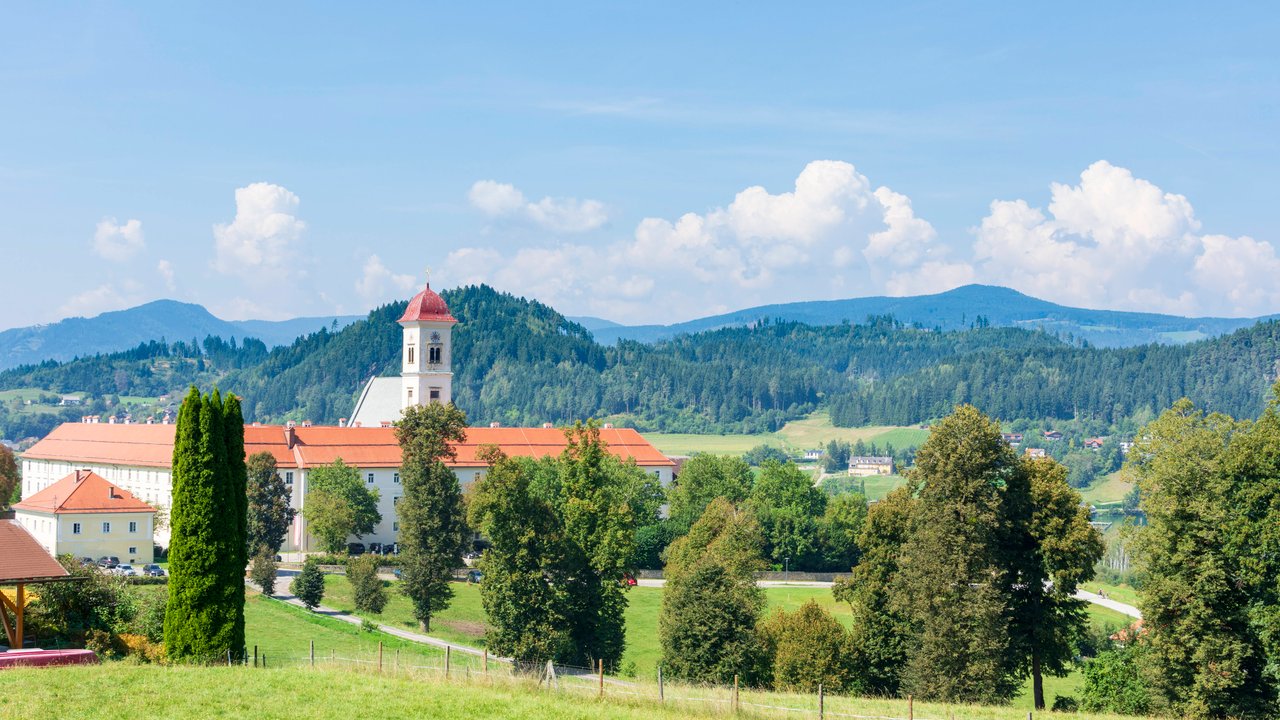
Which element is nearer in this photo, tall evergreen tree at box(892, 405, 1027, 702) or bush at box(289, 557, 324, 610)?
tall evergreen tree at box(892, 405, 1027, 702)

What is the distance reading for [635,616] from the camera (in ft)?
241

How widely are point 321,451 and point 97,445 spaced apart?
71.5 ft

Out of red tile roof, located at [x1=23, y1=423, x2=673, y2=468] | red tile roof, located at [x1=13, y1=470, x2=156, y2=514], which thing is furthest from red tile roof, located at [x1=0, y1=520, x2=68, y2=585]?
red tile roof, located at [x1=23, y1=423, x2=673, y2=468]

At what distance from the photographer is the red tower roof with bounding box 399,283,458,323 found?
111000mm

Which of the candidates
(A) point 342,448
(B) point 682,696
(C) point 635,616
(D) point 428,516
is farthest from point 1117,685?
(A) point 342,448

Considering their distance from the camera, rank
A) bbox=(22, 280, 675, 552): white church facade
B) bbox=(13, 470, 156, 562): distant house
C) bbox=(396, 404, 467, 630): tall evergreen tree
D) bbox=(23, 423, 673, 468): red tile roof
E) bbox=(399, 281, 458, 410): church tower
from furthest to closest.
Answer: bbox=(399, 281, 458, 410): church tower → bbox=(23, 423, 673, 468): red tile roof → bbox=(22, 280, 675, 552): white church facade → bbox=(13, 470, 156, 562): distant house → bbox=(396, 404, 467, 630): tall evergreen tree

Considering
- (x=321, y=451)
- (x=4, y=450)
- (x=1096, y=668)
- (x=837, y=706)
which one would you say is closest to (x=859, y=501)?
(x=321, y=451)

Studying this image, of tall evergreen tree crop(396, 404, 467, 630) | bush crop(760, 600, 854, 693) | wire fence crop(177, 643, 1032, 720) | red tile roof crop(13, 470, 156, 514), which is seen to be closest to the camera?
wire fence crop(177, 643, 1032, 720)

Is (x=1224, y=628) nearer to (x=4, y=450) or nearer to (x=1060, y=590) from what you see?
(x=1060, y=590)

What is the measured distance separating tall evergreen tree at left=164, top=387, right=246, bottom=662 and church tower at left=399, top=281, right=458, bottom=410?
236 feet

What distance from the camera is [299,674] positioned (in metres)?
32.9

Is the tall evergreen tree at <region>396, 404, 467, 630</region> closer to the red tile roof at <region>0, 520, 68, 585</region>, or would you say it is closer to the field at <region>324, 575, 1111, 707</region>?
the field at <region>324, 575, 1111, 707</region>

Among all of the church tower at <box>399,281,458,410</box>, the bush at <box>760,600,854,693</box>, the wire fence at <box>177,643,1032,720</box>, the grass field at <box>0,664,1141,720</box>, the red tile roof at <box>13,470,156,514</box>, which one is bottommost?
the bush at <box>760,600,854,693</box>

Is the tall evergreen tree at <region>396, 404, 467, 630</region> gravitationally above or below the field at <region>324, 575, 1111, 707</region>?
above
